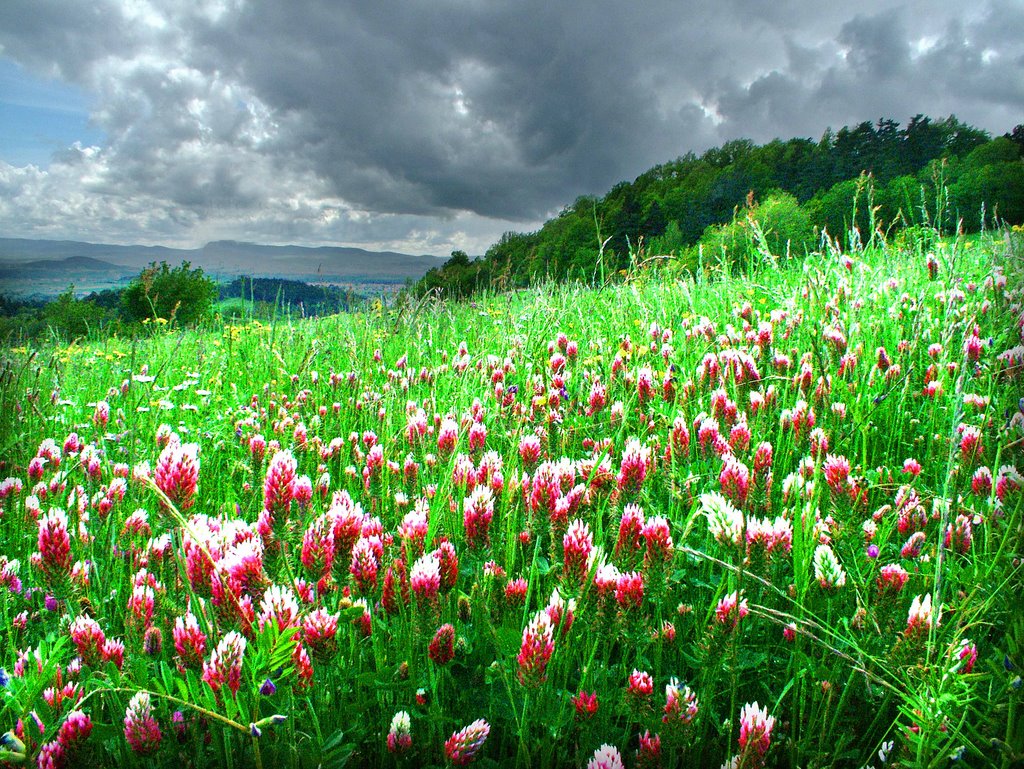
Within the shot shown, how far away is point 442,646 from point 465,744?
0.25 m

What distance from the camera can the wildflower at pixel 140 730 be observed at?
4.34 feet

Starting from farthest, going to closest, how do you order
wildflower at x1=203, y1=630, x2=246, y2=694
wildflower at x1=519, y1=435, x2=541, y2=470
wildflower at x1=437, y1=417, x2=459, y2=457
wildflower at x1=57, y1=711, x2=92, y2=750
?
wildflower at x1=437, y1=417, x2=459, y2=457 < wildflower at x1=519, y1=435, x2=541, y2=470 < wildflower at x1=57, y1=711, x2=92, y2=750 < wildflower at x1=203, y1=630, x2=246, y2=694

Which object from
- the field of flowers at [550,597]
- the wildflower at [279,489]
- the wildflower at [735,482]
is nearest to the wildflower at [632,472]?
the field of flowers at [550,597]

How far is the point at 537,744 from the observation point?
1406mm

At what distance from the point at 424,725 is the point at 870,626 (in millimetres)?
1331

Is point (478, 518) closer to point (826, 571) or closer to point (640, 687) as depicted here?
point (640, 687)

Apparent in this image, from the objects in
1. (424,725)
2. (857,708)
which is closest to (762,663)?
(857,708)

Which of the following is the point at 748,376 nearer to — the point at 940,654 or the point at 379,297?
the point at 940,654

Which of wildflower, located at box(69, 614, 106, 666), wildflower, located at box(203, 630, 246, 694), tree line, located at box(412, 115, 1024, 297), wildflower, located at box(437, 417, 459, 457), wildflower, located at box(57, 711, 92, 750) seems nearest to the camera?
wildflower, located at box(203, 630, 246, 694)

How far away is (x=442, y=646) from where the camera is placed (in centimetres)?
153

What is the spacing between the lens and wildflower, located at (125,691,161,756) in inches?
52.1

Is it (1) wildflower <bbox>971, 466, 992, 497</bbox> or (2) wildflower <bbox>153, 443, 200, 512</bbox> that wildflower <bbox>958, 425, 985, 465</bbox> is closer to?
(1) wildflower <bbox>971, 466, 992, 497</bbox>

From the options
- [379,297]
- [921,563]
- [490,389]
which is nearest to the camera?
[921,563]

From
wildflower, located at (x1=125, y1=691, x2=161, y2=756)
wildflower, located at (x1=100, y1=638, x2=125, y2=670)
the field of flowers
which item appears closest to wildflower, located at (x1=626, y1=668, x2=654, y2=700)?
the field of flowers
